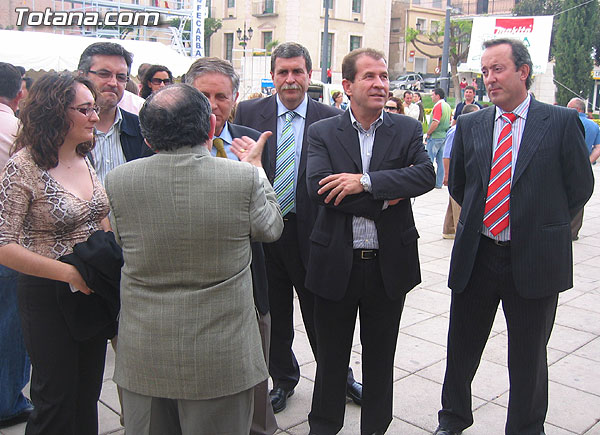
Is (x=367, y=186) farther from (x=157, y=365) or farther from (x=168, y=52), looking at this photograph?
(x=168, y=52)

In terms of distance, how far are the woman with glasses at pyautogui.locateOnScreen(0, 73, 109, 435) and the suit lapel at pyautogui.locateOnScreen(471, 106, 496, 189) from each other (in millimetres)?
1885

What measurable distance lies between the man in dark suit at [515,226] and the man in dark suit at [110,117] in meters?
1.82

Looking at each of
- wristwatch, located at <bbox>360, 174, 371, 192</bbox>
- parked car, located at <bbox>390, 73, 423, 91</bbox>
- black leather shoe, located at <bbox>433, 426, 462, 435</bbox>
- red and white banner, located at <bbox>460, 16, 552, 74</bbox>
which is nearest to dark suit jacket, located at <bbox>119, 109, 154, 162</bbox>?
wristwatch, located at <bbox>360, 174, 371, 192</bbox>

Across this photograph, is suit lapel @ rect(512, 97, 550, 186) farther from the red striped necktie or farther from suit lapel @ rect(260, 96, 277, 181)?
suit lapel @ rect(260, 96, 277, 181)

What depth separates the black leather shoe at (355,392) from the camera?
375 cm

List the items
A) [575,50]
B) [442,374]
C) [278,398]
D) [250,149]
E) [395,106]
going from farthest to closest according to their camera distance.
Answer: [575,50], [395,106], [442,374], [278,398], [250,149]

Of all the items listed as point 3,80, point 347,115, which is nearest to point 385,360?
point 347,115

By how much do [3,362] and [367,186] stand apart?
224 centimetres

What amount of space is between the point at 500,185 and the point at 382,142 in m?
0.64

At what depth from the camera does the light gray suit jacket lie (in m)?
2.07

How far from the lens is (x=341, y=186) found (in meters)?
2.92

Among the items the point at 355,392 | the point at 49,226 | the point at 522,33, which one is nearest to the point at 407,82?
the point at 522,33

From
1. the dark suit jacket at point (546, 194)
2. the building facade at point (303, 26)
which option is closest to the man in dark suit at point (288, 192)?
the dark suit jacket at point (546, 194)

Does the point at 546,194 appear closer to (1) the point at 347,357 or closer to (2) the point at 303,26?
(1) the point at 347,357
